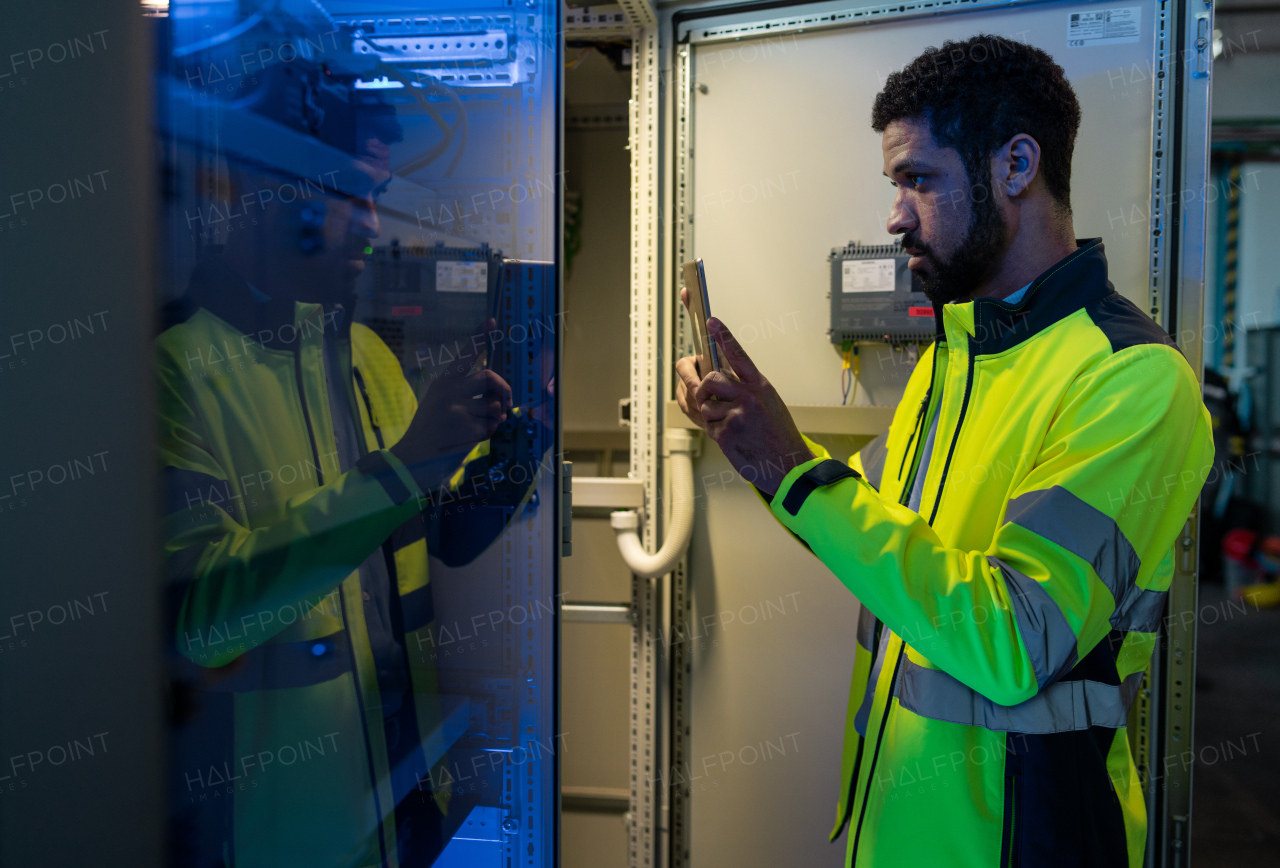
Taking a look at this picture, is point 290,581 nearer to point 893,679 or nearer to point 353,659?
point 353,659

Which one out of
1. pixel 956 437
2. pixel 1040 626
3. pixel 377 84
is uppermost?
pixel 377 84

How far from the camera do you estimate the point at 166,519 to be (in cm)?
52

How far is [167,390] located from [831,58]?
183 centimetres

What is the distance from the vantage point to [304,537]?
0.88 metres

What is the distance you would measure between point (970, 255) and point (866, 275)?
75cm

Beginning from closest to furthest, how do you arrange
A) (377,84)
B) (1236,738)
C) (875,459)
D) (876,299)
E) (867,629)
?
(377,84), (867,629), (875,459), (876,299), (1236,738)

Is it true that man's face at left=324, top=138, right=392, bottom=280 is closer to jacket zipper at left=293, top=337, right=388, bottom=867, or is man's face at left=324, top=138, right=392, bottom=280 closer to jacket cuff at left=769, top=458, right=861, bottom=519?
jacket zipper at left=293, top=337, right=388, bottom=867

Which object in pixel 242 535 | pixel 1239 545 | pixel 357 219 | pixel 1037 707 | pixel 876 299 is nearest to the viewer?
pixel 242 535

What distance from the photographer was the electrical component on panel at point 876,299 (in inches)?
71.1

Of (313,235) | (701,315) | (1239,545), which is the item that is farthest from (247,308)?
(1239,545)

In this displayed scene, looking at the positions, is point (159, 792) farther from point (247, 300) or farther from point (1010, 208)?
point (1010, 208)

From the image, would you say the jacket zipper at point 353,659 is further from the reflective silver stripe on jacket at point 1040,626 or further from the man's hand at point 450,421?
the reflective silver stripe on jacket at point 1040,626

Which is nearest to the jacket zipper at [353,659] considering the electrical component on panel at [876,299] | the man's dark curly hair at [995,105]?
the man's dark curly hair at [995,105]

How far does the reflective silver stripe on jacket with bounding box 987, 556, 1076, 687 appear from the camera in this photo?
874 mm
